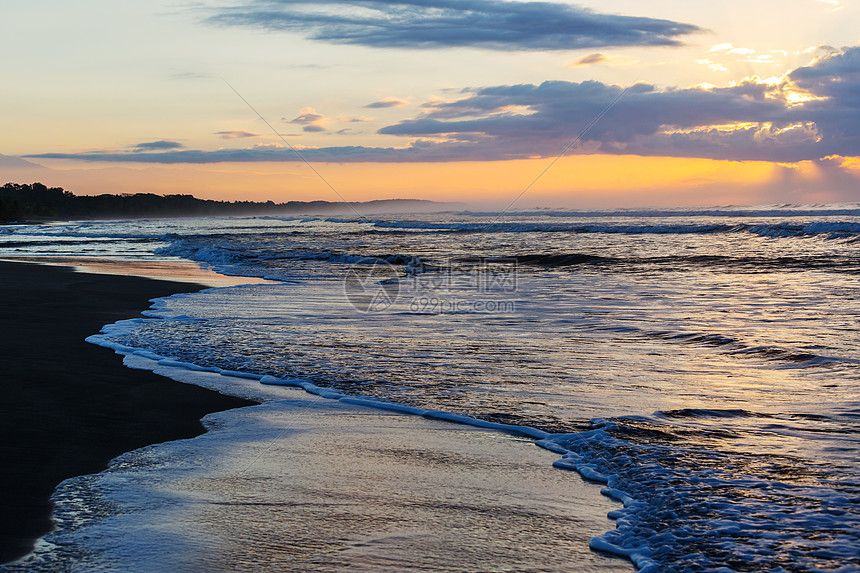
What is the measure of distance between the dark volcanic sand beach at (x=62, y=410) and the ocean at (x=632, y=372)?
0.49m

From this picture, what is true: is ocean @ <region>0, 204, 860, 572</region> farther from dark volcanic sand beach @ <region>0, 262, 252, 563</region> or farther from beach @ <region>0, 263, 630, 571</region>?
dark volcanic sand beach @ <region>0, 262, 252, 563</region>

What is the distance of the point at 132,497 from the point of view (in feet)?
11.9

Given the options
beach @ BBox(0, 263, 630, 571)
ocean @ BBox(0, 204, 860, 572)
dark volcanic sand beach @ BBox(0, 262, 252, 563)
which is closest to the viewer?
beach @ BBox(0, 263, 630, 571)


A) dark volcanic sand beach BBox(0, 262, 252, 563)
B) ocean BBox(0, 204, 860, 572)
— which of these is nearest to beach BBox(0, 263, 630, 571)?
dark volcanic sand beach BBox(0, 262, 252, 563)

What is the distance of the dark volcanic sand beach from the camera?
3.59m

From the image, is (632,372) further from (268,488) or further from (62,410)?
(62,410)

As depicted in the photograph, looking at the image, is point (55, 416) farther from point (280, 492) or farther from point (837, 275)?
point (837, 275)

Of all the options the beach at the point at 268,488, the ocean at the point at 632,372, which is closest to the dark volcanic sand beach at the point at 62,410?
the beach at the point at 268,488

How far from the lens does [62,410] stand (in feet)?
17.0

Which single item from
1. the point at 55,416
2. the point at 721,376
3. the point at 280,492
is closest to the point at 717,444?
the point at 721,376

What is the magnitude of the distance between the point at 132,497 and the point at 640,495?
2.75m

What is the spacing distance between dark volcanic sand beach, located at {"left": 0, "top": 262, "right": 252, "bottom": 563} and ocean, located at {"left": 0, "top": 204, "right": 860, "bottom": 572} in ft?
1.61

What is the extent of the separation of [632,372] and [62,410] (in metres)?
4.97

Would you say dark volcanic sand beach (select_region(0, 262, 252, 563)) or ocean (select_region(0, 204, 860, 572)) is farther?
dark volcanic sand beach (select_region(0, 262, 252, 563))
